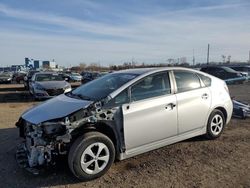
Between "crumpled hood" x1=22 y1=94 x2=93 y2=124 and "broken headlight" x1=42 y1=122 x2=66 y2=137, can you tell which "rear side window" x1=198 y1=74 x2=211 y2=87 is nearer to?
"crumpled hood" x1=22 y1=94 x2=93 y2=124

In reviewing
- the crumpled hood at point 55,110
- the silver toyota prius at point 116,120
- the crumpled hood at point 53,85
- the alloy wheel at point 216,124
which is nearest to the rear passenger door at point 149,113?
the silver toyota prius at point 116,120

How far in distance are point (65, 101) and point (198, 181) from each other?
8.06 feet

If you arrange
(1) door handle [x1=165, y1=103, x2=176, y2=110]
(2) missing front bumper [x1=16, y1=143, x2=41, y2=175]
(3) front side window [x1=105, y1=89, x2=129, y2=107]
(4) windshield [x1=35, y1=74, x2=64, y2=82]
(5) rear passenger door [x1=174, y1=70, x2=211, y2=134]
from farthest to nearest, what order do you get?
(4) windshield [x1=35, y1=74, x2=64, y2=82], (5) rear passenger door [x1=174, y1=70, x2=211, y2=134], (1) door handle [x1=165, y1=103, x2=176, y2=110], (3) front side window [x1=105, y1=89, x2=129, y2=107], (2) missing front bumper [x1=16, y1=143, x2=41, y2=175]

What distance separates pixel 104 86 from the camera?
5043mm

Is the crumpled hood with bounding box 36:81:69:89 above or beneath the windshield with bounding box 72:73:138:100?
beneath

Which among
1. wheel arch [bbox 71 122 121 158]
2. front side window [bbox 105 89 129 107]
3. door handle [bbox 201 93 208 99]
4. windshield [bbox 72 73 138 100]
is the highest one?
windshield [bbox 72 73 138 100]

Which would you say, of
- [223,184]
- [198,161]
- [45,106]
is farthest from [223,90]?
[45,106]

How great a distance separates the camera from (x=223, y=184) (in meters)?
3.89

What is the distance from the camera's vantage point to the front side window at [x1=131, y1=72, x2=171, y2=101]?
4680mm

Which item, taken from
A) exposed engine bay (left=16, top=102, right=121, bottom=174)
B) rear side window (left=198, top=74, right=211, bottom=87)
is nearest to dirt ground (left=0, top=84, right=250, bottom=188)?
exposed engine bay (left=16, top=102, right=121, bottom=174)

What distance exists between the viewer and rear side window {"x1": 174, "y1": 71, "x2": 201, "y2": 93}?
5277 mm

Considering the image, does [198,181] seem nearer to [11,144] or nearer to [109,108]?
[109,108]

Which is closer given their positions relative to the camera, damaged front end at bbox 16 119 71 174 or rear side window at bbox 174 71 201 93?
damaged front end at bbox 16 119 71 174

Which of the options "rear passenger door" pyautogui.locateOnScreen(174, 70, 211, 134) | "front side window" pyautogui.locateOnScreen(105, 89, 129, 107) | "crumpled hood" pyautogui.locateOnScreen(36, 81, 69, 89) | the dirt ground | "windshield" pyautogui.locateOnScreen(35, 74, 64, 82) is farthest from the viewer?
"windshield" pyautogui.locateOnScreen(35, 74, 64, 82)
